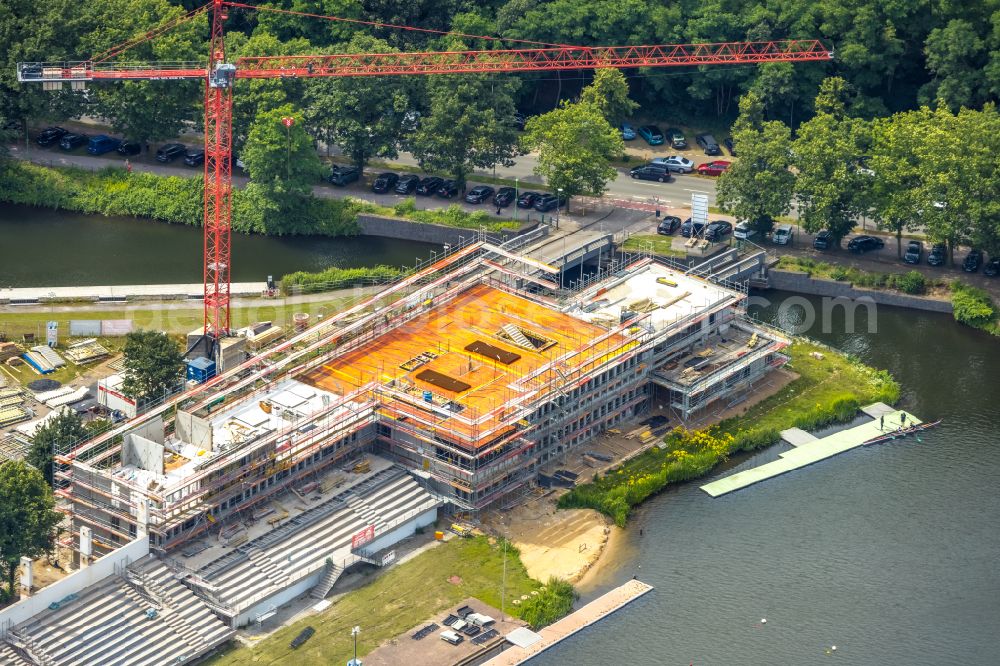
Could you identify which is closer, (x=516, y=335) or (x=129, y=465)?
(x=129, y=465)

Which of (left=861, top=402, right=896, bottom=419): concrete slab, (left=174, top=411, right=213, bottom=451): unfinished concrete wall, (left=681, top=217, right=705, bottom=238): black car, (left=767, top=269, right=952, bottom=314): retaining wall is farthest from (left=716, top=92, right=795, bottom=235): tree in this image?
(left=174, top=411, right=213, bottom=451): unfinished concrete wall

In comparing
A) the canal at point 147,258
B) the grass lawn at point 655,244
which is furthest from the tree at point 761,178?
the canal at point 147,258

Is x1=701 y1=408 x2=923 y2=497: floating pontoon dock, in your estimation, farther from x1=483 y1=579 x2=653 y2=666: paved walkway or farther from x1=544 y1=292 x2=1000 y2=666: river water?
x1=483 y1=579 x2=653 y2=666: paved walkway

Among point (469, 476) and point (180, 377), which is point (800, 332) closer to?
point (469, 476)

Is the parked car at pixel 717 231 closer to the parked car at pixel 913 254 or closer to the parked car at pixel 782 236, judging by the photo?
the parked car at pixel 782 236

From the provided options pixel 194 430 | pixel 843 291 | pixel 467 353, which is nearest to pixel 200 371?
pixel 194 430

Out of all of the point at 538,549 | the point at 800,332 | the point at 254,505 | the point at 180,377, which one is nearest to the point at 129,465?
the point at 254,505
